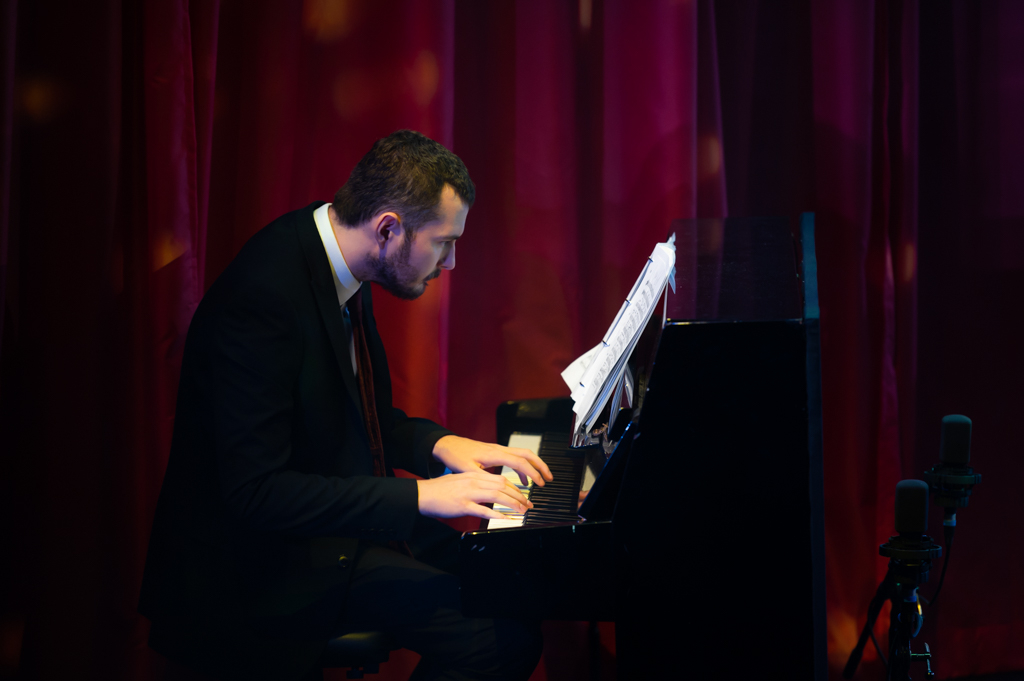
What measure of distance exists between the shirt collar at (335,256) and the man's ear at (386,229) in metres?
0.09

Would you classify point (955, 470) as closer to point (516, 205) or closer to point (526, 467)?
point (526, 467)

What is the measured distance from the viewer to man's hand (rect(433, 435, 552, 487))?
1342 mm

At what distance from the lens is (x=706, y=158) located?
2.16m

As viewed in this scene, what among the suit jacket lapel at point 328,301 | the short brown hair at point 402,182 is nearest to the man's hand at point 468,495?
the suit jacket lapel at point 328,301

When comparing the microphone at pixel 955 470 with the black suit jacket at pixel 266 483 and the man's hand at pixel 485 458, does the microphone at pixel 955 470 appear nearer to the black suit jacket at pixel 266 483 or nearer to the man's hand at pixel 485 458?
the man's hand at pixel 485 458

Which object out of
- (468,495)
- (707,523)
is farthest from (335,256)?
(707,523)

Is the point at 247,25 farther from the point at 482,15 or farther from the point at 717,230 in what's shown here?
the point at 717,230

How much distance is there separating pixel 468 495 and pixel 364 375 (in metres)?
0.45

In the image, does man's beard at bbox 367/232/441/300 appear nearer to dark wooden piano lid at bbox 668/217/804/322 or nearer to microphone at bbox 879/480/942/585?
dark wooden piano lid at bbox 668/217/804/322

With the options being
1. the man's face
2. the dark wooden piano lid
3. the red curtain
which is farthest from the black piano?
the red curtain

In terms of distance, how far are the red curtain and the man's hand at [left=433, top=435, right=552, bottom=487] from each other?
0.49 meters

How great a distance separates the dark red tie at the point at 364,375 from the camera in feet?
4.76

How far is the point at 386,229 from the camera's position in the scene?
139 cm

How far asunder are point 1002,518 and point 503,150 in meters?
1.92
